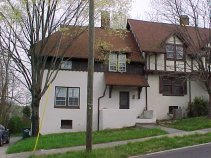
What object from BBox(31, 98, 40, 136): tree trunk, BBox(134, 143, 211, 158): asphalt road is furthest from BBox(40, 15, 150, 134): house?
BBox(134, 143, 211, 158): asphalt road

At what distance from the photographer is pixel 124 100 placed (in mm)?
32938

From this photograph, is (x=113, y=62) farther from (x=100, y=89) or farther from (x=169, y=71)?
(x=169, y=71)

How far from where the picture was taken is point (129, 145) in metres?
17.9

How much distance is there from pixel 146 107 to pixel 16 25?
12416 mm

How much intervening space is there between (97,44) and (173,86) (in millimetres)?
8424

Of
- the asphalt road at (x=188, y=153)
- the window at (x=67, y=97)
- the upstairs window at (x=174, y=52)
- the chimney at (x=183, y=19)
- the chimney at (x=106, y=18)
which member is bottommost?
the asphalt road at (x=188, y=153)

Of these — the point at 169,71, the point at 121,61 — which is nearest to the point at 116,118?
the point at 121,61

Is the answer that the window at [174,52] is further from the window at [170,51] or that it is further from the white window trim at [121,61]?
the white window trim at [121,61]

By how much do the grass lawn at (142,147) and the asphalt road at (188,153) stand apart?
79 centimetres

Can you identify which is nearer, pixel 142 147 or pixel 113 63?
pixel 142 147

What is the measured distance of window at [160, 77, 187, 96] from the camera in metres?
34.2

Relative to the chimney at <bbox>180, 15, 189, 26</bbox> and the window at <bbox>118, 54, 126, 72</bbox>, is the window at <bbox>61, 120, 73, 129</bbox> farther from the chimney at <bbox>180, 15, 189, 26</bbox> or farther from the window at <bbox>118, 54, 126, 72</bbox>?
the chimney at <bbox>180, 15, 189, 26</bbox>

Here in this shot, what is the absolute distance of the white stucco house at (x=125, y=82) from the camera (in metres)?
30.7

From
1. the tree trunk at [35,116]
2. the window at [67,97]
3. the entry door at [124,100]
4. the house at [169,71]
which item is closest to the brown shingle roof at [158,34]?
the house at [169,71]
